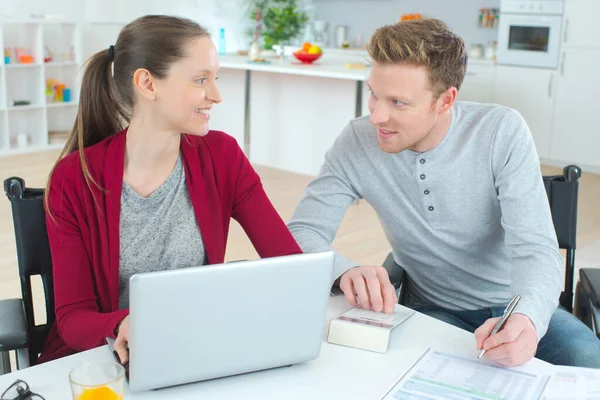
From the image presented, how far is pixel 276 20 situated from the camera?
697 centimetres

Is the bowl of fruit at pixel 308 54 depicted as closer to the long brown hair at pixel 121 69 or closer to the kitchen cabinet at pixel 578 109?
the kitchen cabinet at pixel 578 109

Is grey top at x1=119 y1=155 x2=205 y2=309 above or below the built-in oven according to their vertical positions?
below

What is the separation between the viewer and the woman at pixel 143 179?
1.53 metres

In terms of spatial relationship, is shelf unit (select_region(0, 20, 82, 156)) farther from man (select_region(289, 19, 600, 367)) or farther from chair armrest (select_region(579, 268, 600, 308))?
chair armrest (select_region(579, 268, 600, 308))

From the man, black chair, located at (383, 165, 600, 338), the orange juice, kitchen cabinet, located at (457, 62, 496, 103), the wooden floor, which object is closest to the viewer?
the orange juice

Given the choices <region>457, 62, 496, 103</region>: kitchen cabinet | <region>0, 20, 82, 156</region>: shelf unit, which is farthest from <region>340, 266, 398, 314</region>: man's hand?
<region>457, 62, 496, 103</region>: kitchen cabinet

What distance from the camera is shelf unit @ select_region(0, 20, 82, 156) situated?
6.12 m

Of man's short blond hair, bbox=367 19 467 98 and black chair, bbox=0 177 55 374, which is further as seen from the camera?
man's short blond hair, bbox=367 19 467 98

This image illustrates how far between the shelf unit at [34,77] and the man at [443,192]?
4.69 meters

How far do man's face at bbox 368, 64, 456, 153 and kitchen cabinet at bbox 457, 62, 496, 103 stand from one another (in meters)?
4.89

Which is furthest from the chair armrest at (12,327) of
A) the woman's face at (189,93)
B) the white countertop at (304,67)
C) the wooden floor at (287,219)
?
the white countertop at (304,67)

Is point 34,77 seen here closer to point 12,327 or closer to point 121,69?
point 121,69

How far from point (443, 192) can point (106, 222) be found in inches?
30.4

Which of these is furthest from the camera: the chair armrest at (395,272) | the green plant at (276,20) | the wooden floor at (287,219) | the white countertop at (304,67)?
the green plant at (276,20)
